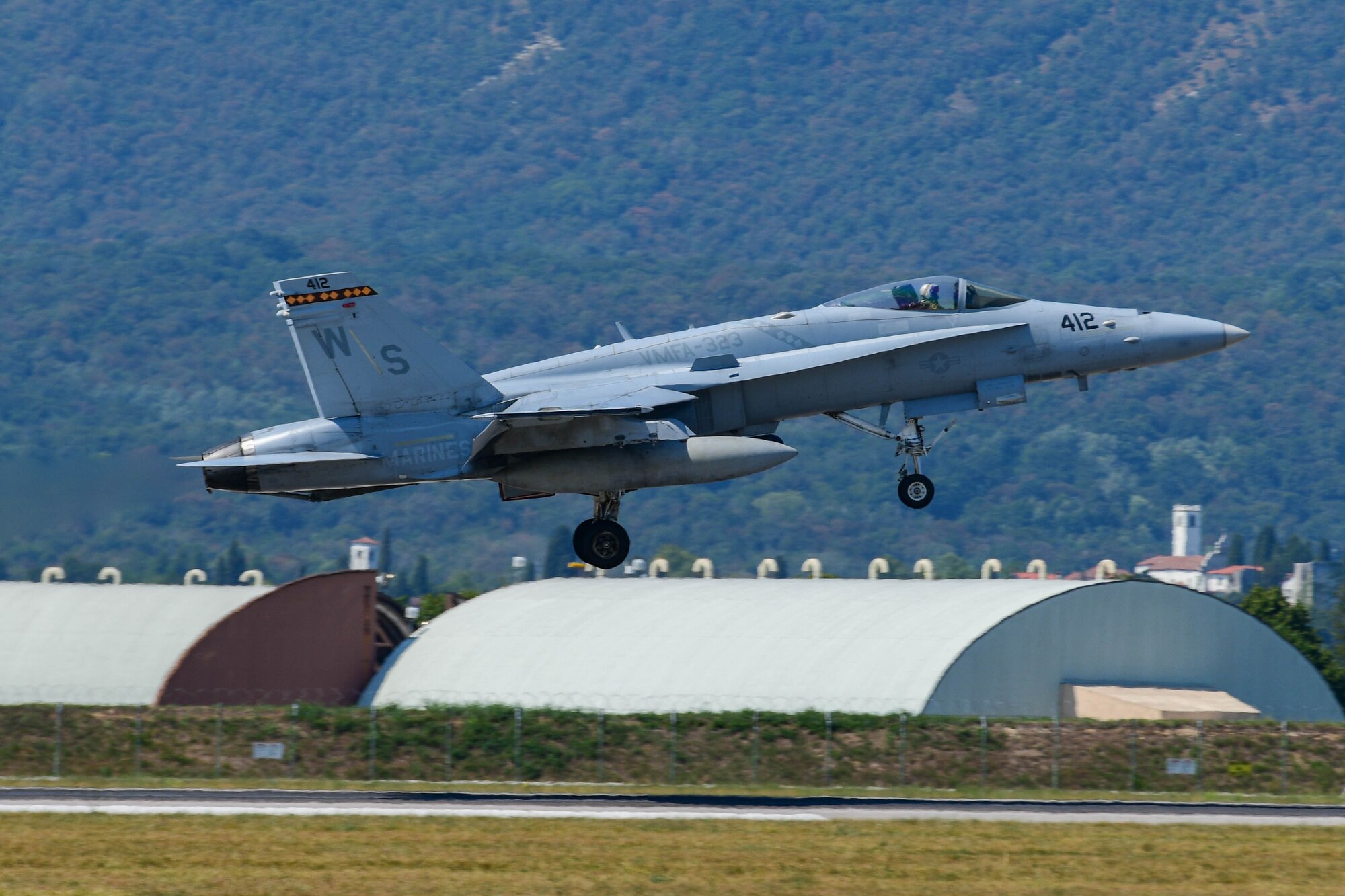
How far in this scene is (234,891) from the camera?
2458 centimetres

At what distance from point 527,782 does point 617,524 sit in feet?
41.8

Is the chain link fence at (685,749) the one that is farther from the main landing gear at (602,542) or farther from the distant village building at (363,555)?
the distant village building at (363,555)

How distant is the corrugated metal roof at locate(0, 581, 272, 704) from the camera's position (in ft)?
178

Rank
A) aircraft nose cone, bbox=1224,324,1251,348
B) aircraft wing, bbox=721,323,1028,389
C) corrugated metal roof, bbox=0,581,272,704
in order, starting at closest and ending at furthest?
aircraft wing, bbox=721,323,1028,389, aircraft nose cone, bbox=1224,324,1251,348, corrugated metal roof, bbox=0,581,272,704

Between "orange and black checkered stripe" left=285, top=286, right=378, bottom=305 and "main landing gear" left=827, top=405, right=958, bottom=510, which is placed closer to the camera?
"orange and black checkered stripe" left=285, top=286, right=378, bottom=305

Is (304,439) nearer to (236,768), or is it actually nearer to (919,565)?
(236,768)

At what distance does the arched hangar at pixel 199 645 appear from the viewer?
53344mm

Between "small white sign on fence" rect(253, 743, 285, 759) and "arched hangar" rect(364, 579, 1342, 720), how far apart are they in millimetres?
9386

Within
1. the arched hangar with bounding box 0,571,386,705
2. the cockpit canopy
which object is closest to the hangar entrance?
the arched hangar with bounding box 0,571,386,705

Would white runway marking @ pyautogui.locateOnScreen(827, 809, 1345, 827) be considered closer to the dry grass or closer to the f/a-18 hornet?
the dry grass

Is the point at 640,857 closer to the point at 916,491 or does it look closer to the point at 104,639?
the point at 916,491

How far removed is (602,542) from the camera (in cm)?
3036

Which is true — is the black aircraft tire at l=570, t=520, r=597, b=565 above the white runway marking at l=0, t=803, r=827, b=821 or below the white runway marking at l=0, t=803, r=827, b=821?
above

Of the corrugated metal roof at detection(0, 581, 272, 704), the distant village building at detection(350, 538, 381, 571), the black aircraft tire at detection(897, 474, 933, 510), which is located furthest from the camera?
the distant village building at detection(350, 538, 381, 571)
